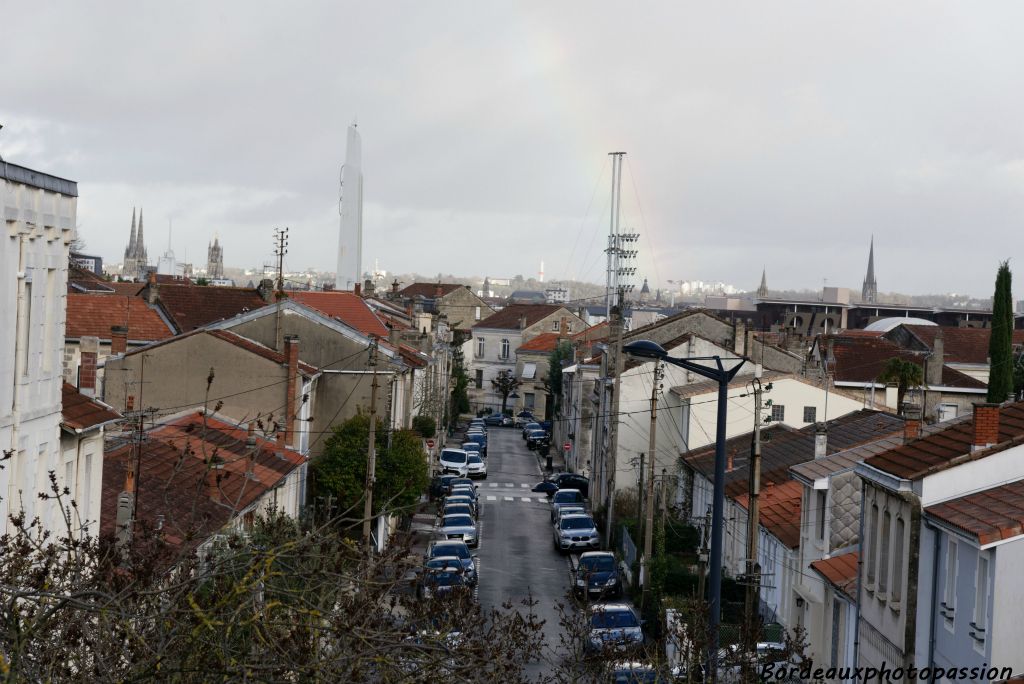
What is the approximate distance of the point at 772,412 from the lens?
155 feet

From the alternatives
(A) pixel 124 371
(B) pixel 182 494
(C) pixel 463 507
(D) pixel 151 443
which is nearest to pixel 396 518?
(C) pixel 463 507

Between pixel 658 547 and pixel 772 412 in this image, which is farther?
pixel 772 412

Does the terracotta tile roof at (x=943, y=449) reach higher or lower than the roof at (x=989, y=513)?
higher

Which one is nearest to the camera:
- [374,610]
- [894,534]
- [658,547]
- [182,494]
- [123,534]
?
[374,610]

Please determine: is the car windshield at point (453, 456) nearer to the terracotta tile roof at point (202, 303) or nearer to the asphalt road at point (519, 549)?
the asphalt road at point (519, 549)

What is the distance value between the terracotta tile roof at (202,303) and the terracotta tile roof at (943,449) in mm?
40348

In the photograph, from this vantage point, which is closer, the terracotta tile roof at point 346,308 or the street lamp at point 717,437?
the street lamp at point 717,437

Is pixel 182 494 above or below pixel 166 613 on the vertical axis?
below

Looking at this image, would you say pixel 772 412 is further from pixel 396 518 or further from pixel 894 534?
pixel 894 534

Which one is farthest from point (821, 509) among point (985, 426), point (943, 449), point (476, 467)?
point (476, 467)

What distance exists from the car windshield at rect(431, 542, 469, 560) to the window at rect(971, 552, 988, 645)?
23.2m

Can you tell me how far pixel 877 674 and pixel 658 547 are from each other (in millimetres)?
17334

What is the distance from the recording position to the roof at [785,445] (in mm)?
35188

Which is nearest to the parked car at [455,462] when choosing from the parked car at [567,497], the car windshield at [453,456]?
the car windshield at [453,456]
